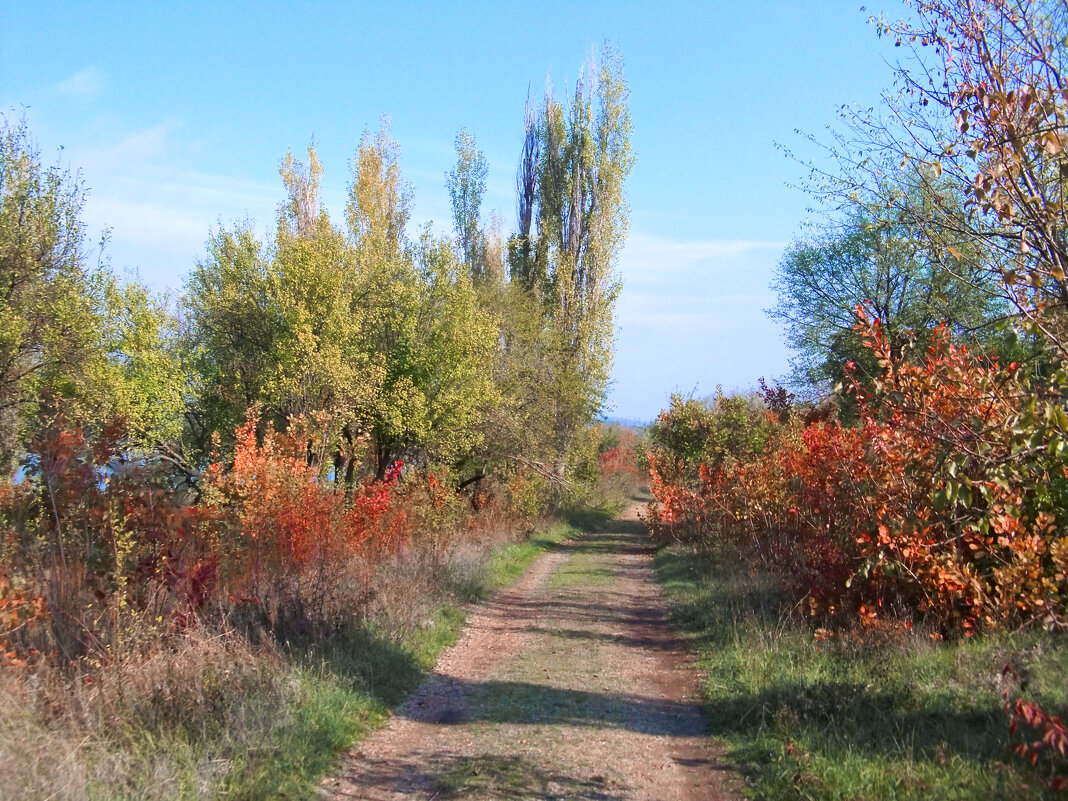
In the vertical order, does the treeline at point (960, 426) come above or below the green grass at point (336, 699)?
above

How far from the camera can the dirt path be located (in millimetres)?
5801

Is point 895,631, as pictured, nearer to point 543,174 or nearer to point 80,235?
point 80,235

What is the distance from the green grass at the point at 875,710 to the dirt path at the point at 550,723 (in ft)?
1.29

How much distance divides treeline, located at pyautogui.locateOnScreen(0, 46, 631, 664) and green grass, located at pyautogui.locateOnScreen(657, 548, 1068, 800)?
4783 mm

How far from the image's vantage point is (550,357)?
27594 mm

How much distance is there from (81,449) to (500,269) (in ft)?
84.8

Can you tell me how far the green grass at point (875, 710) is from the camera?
5047 mm

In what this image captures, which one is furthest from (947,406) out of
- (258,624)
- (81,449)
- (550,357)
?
(550,357)

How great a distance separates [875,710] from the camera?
6.32 meters

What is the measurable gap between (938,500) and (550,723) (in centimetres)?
423

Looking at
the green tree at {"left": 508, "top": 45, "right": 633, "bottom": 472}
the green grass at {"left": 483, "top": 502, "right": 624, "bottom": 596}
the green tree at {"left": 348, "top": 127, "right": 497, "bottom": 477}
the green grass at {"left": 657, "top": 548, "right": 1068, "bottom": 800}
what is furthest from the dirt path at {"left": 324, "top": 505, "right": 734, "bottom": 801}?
the green tree at {"left": 508, "top": 45, "right": 633, "bottom": 472}

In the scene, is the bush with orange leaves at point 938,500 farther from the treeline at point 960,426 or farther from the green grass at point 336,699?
the green grass at point 336,699

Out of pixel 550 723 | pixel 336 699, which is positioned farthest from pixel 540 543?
pixel 336 699

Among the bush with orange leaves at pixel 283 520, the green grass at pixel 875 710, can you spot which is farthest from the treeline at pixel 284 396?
the green grass at pixel 875 710
